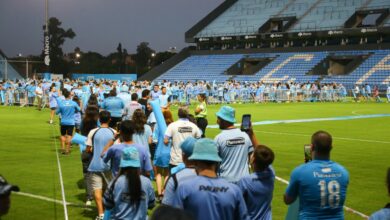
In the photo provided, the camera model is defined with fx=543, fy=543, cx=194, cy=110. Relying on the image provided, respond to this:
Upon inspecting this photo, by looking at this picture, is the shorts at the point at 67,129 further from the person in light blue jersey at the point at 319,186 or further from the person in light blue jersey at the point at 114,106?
the person in light blue jersey at the point at 319,186

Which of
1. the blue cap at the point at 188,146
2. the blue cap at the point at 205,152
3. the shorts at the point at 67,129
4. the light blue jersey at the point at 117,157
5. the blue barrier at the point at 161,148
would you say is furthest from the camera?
the shorts at the point at 67,129

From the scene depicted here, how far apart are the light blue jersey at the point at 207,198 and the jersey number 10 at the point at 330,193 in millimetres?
1288

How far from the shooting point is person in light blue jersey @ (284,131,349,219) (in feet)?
17.5

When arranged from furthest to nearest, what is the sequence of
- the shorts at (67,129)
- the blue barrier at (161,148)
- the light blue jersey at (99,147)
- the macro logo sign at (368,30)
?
the macro logo sign at (368,30) → the shorts at (67,129) → the blue barrier at (161,148) → the light blue jersey at (99,147)

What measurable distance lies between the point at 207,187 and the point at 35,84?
34520 mm

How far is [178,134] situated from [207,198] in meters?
4.85

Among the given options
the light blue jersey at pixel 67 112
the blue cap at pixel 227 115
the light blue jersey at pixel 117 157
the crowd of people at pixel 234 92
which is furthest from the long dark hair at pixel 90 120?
the crowd of people at pixel 234 92

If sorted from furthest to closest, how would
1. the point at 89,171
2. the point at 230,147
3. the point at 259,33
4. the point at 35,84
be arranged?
the point at 259,33
the point at 35,84
the point at 89,171
the point at 230,147

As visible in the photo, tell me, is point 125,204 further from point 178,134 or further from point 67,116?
point 67,116

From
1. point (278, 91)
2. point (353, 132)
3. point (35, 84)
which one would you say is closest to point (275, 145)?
point (353, 132)

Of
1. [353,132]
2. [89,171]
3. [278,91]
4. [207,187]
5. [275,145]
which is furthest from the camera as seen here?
[278,91]

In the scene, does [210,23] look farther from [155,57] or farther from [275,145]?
[275,145]

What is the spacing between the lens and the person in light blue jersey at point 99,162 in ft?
26.9

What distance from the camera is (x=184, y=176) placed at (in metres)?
4.72
